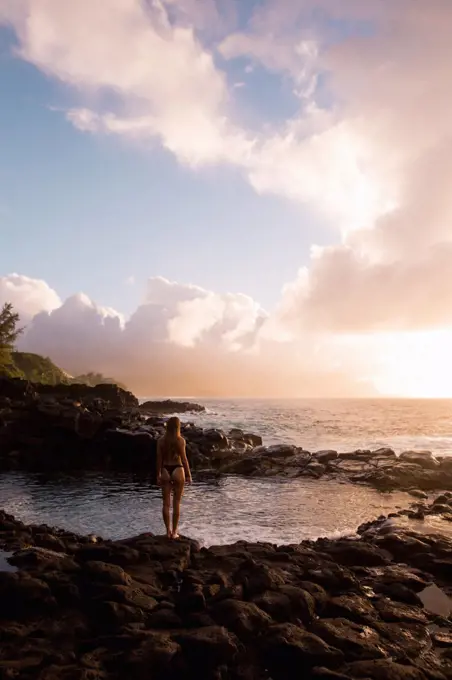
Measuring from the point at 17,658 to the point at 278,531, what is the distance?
10.9 meters

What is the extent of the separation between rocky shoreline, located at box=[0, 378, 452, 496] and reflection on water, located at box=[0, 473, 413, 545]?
3.24 m

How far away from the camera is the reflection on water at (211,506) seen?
670 inches

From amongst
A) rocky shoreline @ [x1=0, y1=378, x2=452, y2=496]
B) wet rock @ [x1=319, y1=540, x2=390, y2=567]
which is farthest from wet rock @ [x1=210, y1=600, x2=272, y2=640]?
rocky shoreline @ [x1=0, y1=378, x2=452, y2=496]

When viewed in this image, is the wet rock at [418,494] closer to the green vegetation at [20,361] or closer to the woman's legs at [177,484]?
the woman's legs at [177,484]

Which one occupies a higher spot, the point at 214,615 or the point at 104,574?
the point at 104,574

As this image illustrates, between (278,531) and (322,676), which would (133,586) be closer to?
(322,676)

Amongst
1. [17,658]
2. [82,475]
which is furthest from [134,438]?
[17,658]

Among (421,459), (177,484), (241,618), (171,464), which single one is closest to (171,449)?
(171,464)

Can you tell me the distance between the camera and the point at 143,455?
35438 mm

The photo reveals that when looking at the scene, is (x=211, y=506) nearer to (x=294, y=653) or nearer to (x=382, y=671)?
(x=294, y=653)

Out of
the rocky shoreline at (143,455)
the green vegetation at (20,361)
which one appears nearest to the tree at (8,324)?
the green vegetation at (20,361)

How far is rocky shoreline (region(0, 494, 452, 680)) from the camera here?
7.67 metres

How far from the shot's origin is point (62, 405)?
4075 cm

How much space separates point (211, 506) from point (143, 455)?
50.2 ft
